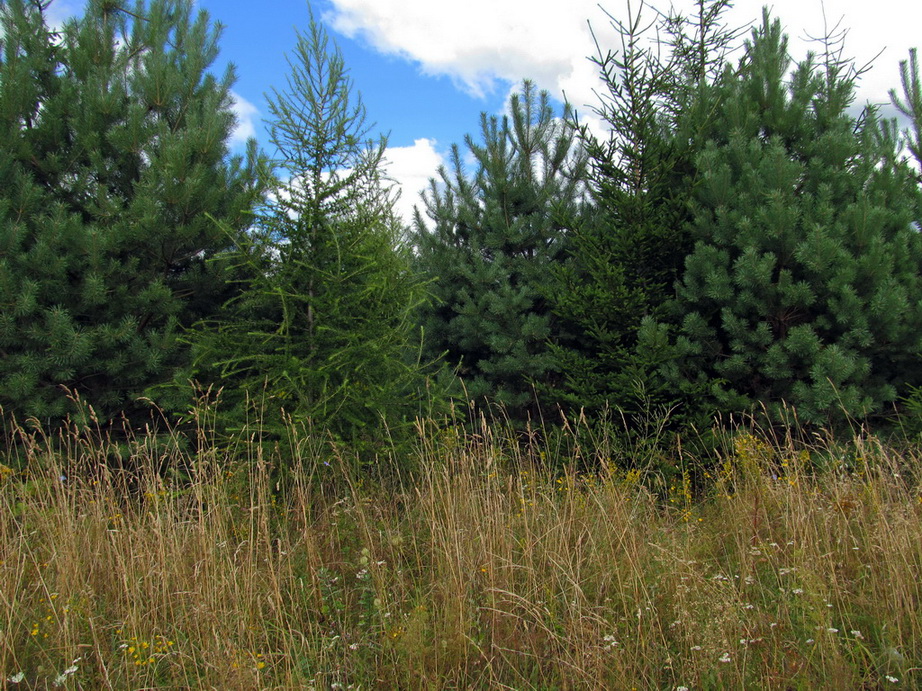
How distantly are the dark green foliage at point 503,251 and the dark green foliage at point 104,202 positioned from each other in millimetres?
2276

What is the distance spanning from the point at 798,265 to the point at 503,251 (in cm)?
287

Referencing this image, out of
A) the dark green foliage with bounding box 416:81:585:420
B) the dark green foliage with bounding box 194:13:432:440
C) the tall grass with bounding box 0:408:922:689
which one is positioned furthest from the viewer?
the dark green foliage with bounding box 416:81:585:420

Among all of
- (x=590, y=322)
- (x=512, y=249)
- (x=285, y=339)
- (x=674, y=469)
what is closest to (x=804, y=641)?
(x=674, y=469)

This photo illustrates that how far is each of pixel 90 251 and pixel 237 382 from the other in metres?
1.68

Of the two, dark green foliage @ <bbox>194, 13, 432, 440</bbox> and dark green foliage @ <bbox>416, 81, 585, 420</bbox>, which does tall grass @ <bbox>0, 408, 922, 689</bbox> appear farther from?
dark green foliage @ <bbox>416, 81, 585, 420</bbox>

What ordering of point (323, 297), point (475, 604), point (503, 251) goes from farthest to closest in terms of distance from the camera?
point (503, 251) → point (323, 297) → point (475, 604)

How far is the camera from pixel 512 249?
23.2ft

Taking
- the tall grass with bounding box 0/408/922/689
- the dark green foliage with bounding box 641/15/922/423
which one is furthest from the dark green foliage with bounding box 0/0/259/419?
the dark green foliage with bounding box 641/15/922/423

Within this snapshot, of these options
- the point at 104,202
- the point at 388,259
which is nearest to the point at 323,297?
the point at 388,259

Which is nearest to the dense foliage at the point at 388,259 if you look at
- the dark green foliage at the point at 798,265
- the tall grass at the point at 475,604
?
the dark green foliage at the point at 798,265

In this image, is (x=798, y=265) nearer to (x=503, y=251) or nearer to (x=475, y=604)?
(x=503, y=251)

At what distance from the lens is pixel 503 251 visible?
702 cm

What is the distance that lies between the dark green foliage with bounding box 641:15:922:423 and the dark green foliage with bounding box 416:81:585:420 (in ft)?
4.55

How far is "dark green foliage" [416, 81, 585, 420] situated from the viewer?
6535 millimetres
